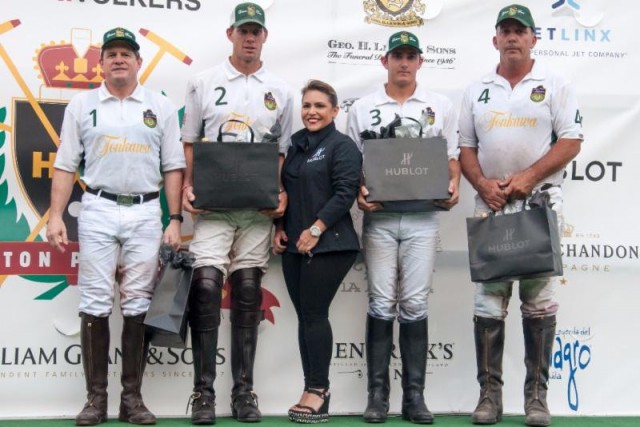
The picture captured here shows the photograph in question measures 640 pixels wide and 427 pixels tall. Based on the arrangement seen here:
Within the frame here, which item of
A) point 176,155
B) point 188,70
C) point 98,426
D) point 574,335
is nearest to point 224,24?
point 188,70

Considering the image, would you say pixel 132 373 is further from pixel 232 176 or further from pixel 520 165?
pixel 520 165

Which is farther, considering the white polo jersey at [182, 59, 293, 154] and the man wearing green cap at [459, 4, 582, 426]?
the white polo jersey at [182, 59, 293, 154]

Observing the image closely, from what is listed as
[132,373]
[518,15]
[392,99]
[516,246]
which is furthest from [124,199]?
[518,15]

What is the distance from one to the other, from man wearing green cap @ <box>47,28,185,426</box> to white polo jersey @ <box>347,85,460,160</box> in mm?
1031

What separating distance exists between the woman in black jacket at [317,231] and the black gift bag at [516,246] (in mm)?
607

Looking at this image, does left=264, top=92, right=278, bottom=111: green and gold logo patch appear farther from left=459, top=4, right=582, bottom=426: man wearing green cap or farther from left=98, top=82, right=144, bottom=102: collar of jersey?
left=459, top=4, right=582, bottom=426: man wearing green cap

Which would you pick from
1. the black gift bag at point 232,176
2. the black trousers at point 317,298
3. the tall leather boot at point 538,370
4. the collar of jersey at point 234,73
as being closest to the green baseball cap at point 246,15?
the collar of jersey at point 234,73

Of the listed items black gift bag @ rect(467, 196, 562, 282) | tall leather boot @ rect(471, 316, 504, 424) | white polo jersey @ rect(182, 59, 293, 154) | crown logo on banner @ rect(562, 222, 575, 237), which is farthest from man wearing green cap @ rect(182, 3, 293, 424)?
crown logo on banner @ rect(562, 222, 575, 237)

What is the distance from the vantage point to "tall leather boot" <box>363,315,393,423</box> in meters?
4.86

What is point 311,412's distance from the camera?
4.71m

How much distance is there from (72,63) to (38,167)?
58 cm

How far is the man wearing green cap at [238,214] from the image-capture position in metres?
4.80

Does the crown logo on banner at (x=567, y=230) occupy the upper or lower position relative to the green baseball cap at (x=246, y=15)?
lower

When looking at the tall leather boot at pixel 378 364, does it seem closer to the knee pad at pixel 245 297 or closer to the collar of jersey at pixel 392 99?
the knee pad at pixel 245 297
